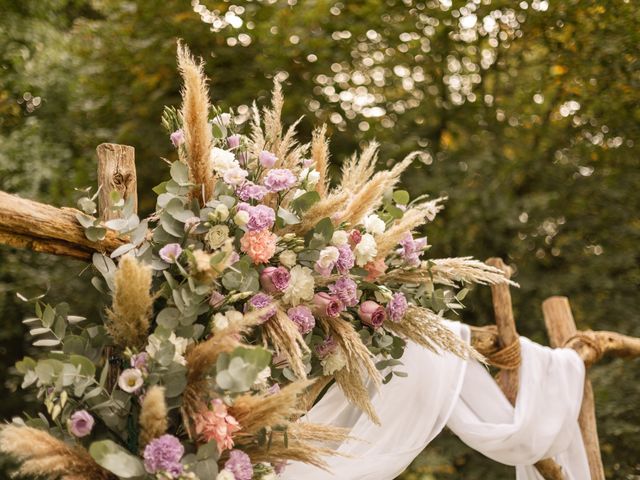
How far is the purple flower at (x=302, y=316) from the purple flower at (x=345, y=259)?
0.43 feet

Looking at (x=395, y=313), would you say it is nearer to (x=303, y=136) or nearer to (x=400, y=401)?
(x=400, y=401)

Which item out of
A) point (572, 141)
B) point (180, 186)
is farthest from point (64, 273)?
point (180, 186)

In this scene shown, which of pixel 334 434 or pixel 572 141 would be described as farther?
pixel 572 141

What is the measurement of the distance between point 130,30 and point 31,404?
2464mm

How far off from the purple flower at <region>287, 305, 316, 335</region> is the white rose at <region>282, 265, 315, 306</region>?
19 millimetres

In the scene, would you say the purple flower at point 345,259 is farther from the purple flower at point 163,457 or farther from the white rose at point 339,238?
the purple flower at point 163,457

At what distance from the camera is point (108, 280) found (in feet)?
5.21

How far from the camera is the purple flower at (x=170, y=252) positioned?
63.3 inches

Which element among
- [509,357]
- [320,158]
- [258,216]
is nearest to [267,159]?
[258,216]

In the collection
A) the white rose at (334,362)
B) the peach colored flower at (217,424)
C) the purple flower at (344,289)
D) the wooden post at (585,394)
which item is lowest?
the wooden post at (585,394)

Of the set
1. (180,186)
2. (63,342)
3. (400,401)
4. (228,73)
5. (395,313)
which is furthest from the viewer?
(228,73)

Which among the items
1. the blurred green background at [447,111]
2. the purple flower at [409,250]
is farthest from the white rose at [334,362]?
the blurred green background at [447,111]

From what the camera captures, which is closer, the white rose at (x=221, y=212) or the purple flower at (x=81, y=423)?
the purple flower at (x=81, y=423)

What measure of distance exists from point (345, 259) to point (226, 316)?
34 cm
